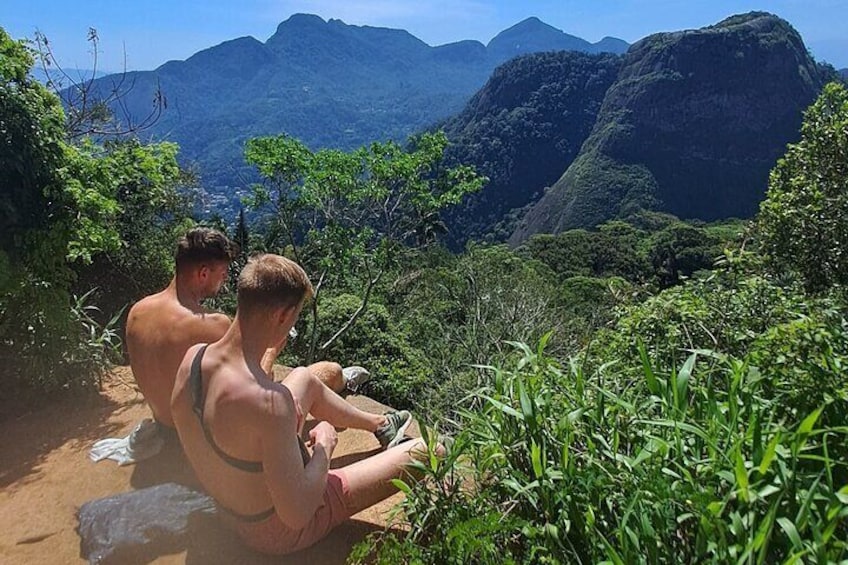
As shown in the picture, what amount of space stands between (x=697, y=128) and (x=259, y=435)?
89975 mm

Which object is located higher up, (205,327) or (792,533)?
(205,327)

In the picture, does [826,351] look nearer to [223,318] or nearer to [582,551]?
[582,551]

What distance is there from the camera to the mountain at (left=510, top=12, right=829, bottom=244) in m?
72.3

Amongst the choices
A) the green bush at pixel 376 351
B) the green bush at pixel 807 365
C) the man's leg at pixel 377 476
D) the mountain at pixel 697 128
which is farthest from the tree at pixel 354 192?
the mountain at pixel 697 128

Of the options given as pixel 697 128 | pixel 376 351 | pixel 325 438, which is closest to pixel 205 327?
pixel 325 438

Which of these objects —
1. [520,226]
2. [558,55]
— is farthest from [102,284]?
[558,55]

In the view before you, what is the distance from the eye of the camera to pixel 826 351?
221 cm

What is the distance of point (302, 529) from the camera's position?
7.88ft

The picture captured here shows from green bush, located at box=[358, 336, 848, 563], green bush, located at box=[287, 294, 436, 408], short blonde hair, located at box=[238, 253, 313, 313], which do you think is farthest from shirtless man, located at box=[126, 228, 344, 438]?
green bush, located at box=[287, 294, 436, 408]

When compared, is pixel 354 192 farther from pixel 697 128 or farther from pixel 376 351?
pixel 697 128

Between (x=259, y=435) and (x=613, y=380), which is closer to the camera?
(x=259, y=435)

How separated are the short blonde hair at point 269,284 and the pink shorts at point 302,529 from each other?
0.83 metres

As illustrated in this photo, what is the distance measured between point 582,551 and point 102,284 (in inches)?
269

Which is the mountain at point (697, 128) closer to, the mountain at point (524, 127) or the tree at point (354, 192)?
the mountain at point (524, 127)
